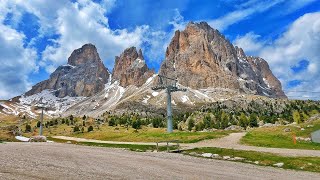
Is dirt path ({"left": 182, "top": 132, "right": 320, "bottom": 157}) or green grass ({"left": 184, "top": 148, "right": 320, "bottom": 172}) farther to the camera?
dirt path ({"left": 182, "top": 132, "right": 320, "bottom": 157})

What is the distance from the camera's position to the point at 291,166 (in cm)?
2853

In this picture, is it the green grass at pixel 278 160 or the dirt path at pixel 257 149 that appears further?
the dirt path at pixel 257 149

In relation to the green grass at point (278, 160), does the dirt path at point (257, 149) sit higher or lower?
higher

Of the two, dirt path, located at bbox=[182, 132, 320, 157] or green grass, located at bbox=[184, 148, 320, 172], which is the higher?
dirt path, located at bbox=[182, 132, 320, 157]

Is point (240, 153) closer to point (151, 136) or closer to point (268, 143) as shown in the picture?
point (268, 143)

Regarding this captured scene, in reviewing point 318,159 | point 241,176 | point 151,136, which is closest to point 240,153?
point 318,159

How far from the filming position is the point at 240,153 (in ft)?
118

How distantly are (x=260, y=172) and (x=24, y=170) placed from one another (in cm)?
1599

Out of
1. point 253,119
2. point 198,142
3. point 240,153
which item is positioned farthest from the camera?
point 253,119

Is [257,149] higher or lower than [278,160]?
higher

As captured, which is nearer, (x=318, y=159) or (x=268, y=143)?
(x=318, y=159)

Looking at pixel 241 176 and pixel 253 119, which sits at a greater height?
pixel 253 119

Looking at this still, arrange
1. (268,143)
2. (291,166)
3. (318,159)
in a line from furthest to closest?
(268,143) < (318,159) < (291,166)

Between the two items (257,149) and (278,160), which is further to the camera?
(257,149)
